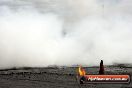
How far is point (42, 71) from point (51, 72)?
1.60 metres

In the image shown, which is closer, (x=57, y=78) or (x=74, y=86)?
(x=74, y=86)

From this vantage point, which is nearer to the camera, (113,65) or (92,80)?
(92,80)

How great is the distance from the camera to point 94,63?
56531 mm

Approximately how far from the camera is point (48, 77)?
44.6 m

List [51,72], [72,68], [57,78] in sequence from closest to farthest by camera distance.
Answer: [57,78]
[51,72]
[72,68]

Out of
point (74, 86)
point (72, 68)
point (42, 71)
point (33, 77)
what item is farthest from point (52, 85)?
point (72, 68)

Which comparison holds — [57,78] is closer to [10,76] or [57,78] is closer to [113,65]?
[10,76]

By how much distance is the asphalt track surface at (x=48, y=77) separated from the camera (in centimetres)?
3975

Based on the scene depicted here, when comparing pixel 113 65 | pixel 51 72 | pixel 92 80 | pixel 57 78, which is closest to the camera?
pixel 92 80

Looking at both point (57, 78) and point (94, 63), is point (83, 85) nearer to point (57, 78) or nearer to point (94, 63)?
point (57, 78)

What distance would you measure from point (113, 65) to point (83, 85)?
16.6m

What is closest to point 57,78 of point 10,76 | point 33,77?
point 33,77

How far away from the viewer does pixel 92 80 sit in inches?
1518

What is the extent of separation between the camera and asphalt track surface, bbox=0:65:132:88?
39.8m
